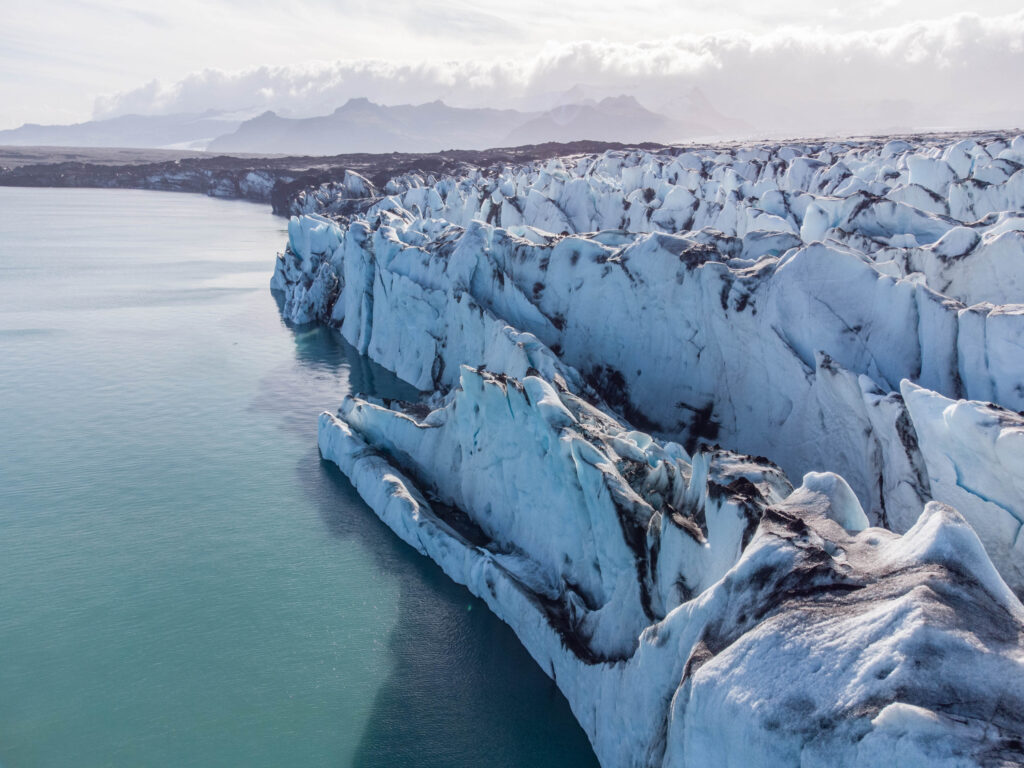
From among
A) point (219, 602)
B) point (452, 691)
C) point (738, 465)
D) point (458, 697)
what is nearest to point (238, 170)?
point (219, 602)

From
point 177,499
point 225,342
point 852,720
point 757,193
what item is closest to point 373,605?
point 177,499

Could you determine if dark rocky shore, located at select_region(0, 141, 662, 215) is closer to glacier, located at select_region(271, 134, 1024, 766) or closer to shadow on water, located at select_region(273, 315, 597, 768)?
glacier, located at select_region(271, 134, 1024, 766)

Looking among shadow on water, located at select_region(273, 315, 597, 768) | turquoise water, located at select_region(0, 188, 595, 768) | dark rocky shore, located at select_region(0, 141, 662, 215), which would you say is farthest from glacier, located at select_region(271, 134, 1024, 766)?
dark rocky shore, located at select_region(0, 141, 662, 215)

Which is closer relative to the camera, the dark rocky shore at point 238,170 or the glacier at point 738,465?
the glacier at point 738,465

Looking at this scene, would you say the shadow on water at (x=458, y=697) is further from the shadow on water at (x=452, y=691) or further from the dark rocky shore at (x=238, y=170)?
the dark rocky shore at (x=238, y=170)

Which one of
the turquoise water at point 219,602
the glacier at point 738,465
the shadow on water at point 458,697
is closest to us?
the glacier at point 738,465

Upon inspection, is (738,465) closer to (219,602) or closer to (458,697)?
(458,697)

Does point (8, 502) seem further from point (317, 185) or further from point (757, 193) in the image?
point (317, 185)

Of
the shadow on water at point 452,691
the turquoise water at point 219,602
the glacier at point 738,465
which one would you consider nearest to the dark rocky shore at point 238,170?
the turquoise water at point 219,602
